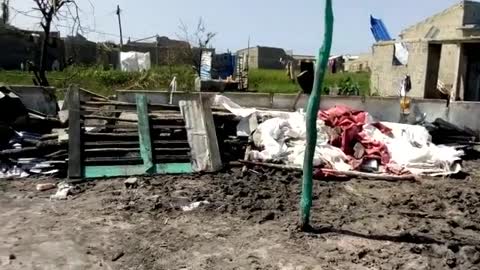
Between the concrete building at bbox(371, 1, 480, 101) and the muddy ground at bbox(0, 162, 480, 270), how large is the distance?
10861 mm

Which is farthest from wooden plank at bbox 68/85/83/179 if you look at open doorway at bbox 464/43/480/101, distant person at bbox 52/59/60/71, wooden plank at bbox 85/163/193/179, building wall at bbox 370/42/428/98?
distant person at bbox 52/59/60/71

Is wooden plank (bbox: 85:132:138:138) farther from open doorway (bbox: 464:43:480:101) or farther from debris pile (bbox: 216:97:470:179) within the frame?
open doorway (bbox: 464:43:480:101)

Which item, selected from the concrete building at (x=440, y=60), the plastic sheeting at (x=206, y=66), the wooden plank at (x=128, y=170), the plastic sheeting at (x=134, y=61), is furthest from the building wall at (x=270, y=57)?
the wooden plank at (x=128, y=170)

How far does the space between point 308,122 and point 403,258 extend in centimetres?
145

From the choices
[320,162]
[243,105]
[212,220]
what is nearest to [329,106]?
[243,105]

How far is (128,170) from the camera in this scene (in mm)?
6809

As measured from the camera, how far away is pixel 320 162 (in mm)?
7469

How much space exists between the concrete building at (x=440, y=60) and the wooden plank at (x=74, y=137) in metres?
12.4

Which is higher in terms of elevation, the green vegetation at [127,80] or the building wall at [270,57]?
the building wall at [270,57]

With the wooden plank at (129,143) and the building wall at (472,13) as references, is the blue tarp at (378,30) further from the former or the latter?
the wooden plank at (129,143)

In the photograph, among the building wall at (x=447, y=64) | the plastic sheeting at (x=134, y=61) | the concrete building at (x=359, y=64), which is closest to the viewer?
the building wall at (x=447, y=64)

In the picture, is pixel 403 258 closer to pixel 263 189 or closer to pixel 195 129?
pixel 263 189

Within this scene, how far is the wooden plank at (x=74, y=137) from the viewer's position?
21.8 ft

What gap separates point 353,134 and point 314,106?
11.9ft
